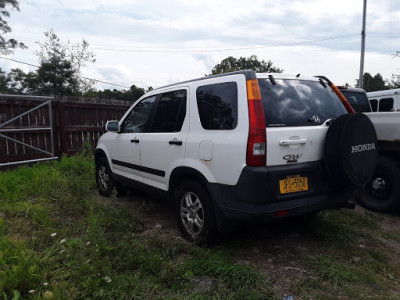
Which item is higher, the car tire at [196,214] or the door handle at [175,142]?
the door handle at [175,142]

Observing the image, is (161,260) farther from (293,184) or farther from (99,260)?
(293,184)

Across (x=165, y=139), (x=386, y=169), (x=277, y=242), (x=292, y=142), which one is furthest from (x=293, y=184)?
(x=386, y=169)

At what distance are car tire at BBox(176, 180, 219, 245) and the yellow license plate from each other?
75 centimetres

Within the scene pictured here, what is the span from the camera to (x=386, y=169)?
4242 millimetres

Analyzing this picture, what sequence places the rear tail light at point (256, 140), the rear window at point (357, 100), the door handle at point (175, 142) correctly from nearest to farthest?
the rear tail light at point (256, 140) → the door handle at point (175, 142) → the rear window at point (357, 100)

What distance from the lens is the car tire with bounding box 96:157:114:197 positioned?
16.6ft

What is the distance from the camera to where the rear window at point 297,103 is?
2.73 m

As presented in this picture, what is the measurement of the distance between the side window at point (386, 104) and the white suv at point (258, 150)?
7.99m

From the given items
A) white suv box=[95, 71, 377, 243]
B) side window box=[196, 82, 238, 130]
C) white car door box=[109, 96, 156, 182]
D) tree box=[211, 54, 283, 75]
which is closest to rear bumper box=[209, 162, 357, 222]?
white suv box=[95, 71, 377, 243]

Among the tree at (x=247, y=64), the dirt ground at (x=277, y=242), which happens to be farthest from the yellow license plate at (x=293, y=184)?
the tree at (x=247, y=64)

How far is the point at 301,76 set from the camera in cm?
319

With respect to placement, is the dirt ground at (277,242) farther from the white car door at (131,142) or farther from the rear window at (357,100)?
the rear window at (357,100)

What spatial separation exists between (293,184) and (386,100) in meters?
9.30

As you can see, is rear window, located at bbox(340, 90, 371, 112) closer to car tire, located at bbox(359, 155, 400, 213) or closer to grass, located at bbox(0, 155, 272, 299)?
car tire, located at bbox(359, 155, 400, 213)
